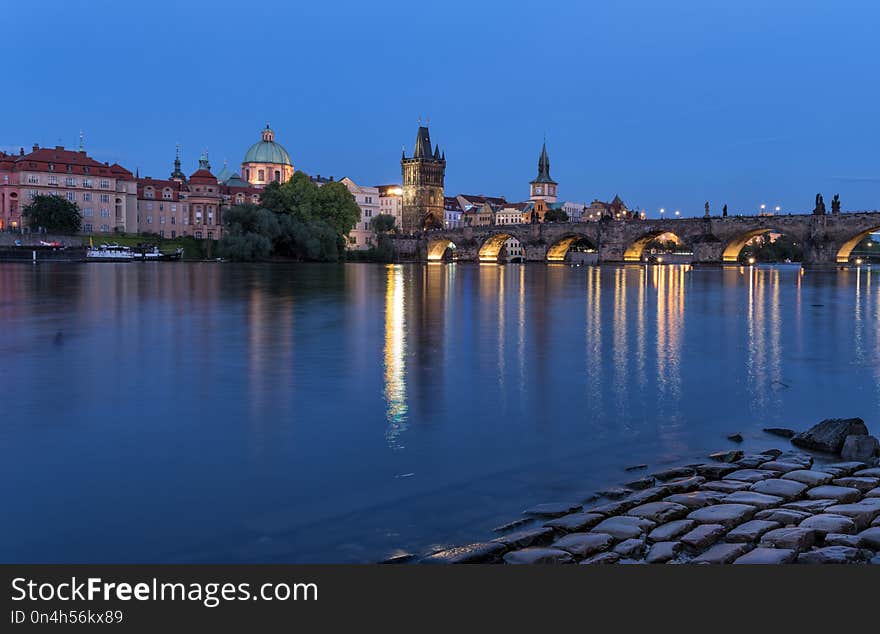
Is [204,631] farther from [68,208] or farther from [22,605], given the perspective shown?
[68,208]

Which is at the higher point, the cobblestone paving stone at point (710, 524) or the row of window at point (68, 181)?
the row of window at point (68, 181)

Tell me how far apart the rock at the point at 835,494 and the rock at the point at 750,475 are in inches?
19.9

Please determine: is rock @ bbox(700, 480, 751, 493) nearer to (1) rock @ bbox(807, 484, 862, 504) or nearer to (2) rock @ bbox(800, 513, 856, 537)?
(1) rock @ bbox(807, 484, 862, 504)

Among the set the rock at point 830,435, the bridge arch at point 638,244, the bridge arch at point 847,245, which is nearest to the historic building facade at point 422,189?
the bridge arch at point 638,244

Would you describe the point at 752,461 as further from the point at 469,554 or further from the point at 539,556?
the point at 469,554

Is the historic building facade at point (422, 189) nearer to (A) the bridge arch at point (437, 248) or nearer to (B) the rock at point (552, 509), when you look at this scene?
(A) the bridge arch at point (437, 248)

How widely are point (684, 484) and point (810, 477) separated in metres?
1.16

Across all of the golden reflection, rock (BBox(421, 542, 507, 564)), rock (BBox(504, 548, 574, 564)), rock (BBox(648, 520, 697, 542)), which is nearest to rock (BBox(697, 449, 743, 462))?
rock (BBox(648, 520, 697, 542))

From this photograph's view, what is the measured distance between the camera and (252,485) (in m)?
6.79

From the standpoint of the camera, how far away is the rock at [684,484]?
6738mm

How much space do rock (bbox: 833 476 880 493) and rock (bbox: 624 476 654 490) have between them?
155 cm

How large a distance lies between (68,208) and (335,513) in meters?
96.5

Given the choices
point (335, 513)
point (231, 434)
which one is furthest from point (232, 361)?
point (335, 513)

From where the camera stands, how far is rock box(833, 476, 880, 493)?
6634 mm
